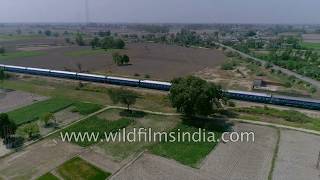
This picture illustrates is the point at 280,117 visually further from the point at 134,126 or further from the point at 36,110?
the point at 36,110

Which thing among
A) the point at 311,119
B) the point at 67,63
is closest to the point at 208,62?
the point at 67,63

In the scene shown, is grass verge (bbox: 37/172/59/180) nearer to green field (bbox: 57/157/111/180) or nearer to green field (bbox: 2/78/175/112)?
green field (bbox: 57/157/111/180)

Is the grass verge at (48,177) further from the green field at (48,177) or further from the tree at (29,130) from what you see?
the tree at (29,130)

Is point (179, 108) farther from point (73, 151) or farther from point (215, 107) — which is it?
point (73, 151)

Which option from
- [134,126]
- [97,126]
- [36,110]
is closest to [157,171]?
[134,126]

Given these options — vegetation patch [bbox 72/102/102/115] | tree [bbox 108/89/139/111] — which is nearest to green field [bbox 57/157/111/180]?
vegetation patch [bbox 72/102/102/115]

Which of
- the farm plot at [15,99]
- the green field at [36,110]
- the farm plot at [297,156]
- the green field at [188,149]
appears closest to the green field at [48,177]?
the green field at [188,149]
